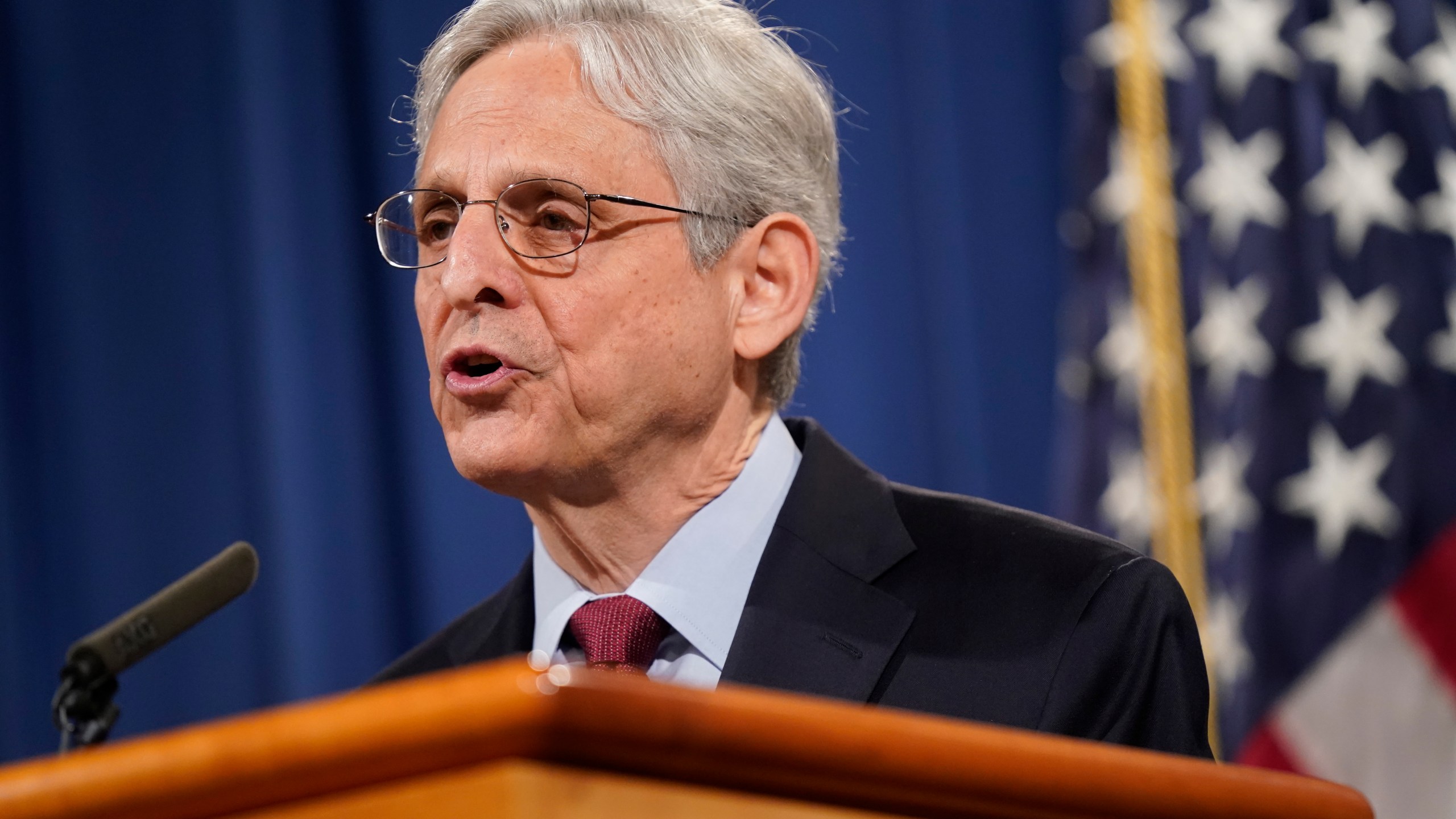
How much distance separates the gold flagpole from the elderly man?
133 cm

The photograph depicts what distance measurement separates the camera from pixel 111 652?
123 centimetres

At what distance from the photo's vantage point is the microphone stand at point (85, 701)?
4.00 ft

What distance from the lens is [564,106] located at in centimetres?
158

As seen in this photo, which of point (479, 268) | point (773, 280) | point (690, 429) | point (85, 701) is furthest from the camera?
point (773, 280)

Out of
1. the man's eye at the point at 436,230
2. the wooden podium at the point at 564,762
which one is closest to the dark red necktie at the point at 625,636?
the man's eye at the point at 436,230

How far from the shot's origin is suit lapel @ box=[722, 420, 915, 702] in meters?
1.42

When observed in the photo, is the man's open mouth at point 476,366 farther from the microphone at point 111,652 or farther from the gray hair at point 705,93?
the microphone at point 111,652

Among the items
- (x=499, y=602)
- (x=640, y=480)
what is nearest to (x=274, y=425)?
(x=499, y=602)

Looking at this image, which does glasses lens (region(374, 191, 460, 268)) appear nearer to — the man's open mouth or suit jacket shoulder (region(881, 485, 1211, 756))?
the man's open mouth

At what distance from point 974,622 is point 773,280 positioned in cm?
53

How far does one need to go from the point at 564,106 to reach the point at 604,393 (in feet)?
1.11

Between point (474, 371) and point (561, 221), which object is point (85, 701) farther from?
point (561, 221)

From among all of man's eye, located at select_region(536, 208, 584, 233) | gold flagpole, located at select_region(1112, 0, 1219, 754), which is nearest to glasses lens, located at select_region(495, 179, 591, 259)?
man's eye, located at select_region(536, 208, 584, 233)

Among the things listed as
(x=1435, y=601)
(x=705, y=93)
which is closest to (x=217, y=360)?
(x=705, y=93)
